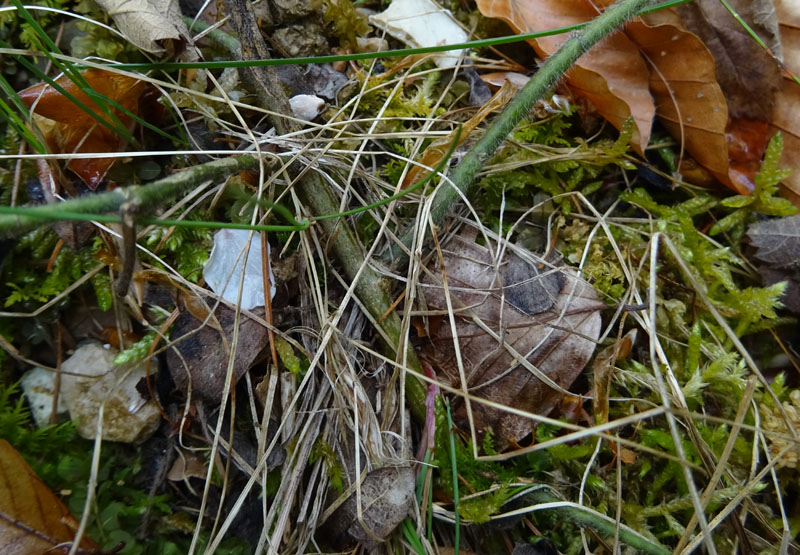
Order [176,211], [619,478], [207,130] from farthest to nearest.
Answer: [207,130], [176,211], [619,478]

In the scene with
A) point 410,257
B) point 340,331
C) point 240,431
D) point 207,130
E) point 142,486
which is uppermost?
point 207,130

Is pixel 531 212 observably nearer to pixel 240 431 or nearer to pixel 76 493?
pixel 240 431

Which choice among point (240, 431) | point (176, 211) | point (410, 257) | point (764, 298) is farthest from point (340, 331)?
point (764, 298)

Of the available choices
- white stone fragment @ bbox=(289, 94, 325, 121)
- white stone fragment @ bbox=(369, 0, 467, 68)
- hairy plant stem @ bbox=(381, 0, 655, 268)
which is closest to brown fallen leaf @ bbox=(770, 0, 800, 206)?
hairy plant stem @ bbox=(381, 0, 655, 268)

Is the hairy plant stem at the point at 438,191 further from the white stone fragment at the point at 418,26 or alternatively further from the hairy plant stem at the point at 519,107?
the white stone fragment at the point at 418,26

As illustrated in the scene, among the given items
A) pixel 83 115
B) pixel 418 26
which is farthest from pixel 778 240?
pixel 83 115

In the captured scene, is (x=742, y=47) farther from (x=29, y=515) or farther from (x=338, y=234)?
(x=29, y=515)

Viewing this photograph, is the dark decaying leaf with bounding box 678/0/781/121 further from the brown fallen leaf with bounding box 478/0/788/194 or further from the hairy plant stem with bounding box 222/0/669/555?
the hairy plant stem with bounding box 222/0/669/555
